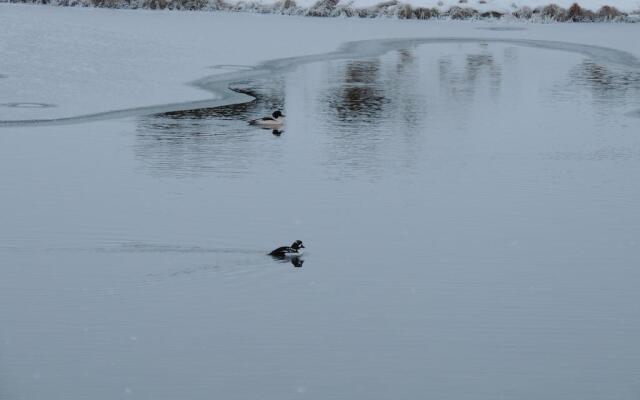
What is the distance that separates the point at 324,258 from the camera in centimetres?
1098

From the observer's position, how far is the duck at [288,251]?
10852 millimetres

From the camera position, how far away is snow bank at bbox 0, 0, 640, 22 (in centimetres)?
4247

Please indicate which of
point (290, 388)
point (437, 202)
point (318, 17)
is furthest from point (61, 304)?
point (318, 17)

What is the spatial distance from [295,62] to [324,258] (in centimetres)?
1855

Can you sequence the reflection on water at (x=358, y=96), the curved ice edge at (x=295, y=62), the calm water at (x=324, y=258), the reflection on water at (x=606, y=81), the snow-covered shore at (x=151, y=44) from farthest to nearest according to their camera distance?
the reflection on water at (x=606, y=81)
the snow-covered shore at (x=151, y=44)
the reflection on water at (x=358, y=96)
the curved ice edge at (x=295, y=62)
the calm water at (x=324, y=258)

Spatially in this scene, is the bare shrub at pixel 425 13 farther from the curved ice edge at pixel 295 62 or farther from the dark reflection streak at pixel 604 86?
the dark reflection streak at pixel 604 86

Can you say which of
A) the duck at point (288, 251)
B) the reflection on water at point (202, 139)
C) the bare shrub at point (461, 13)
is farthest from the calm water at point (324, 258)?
the bare shrub at point (461, 13)

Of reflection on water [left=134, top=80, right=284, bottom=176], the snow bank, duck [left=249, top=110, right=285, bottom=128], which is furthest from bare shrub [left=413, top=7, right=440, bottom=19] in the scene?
duck [left=249, top=110, right=285, bottom=128]

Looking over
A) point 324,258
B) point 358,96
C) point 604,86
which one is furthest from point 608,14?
point 324,258

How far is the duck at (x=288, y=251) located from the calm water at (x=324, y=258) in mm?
177

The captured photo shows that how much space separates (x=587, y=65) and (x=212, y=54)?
30.9ft

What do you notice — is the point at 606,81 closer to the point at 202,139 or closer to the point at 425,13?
the point at 202,139

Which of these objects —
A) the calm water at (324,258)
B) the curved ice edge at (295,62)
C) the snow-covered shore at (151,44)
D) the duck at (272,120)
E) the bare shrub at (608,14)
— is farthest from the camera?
the bare shrub at (608,14)

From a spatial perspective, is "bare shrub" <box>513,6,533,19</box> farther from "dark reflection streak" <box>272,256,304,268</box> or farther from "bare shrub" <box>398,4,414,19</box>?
"dark reflection streak" <box>272,256,304,268</box>
